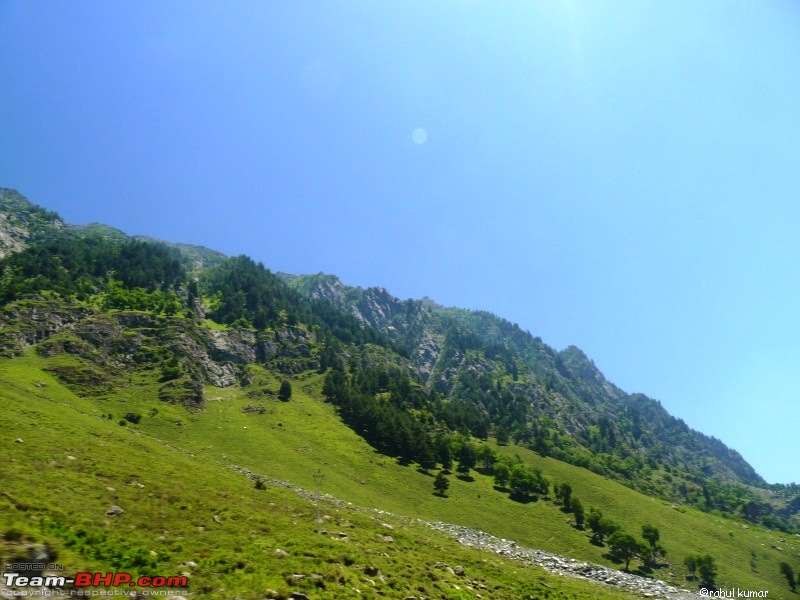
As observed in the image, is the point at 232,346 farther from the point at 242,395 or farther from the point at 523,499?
the point at 523,499

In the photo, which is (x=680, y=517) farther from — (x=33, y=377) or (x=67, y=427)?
(x=33, y=377)

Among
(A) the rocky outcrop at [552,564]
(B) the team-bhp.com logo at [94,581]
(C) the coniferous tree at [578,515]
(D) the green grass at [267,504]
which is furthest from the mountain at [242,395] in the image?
(B) the team-bhp.com logo at [94,581]

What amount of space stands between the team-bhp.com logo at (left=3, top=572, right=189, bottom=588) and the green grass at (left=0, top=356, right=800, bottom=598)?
1110 mm

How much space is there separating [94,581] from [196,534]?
9870 millimetres

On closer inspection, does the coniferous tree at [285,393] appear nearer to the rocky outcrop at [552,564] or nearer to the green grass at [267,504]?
the green grass at [267,504]

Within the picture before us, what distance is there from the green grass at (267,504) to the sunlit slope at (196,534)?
0.15 meters

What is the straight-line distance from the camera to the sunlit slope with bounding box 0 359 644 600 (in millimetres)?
19672

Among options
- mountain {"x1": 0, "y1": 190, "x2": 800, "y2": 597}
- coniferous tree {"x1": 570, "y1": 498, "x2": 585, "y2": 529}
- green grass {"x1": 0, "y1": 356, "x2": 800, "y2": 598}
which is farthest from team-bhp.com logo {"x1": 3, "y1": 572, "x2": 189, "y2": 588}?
coniferous tree {"x1": 570, "y1": 498, "x2": 585, "y2": 529}

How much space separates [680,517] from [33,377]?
16514 cm

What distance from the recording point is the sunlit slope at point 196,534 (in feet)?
64.5

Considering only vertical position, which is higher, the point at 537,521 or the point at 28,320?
the point at 28,320

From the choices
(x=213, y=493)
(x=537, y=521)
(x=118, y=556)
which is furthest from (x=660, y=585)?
(x=118, y=556)

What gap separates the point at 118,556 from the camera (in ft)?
63.4

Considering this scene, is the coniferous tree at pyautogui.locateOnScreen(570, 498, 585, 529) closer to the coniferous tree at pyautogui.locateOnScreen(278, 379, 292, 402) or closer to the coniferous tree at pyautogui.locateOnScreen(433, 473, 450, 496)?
the coniferous tree at pyautogui.locateOnScreen(433, 473, 450, 496)
